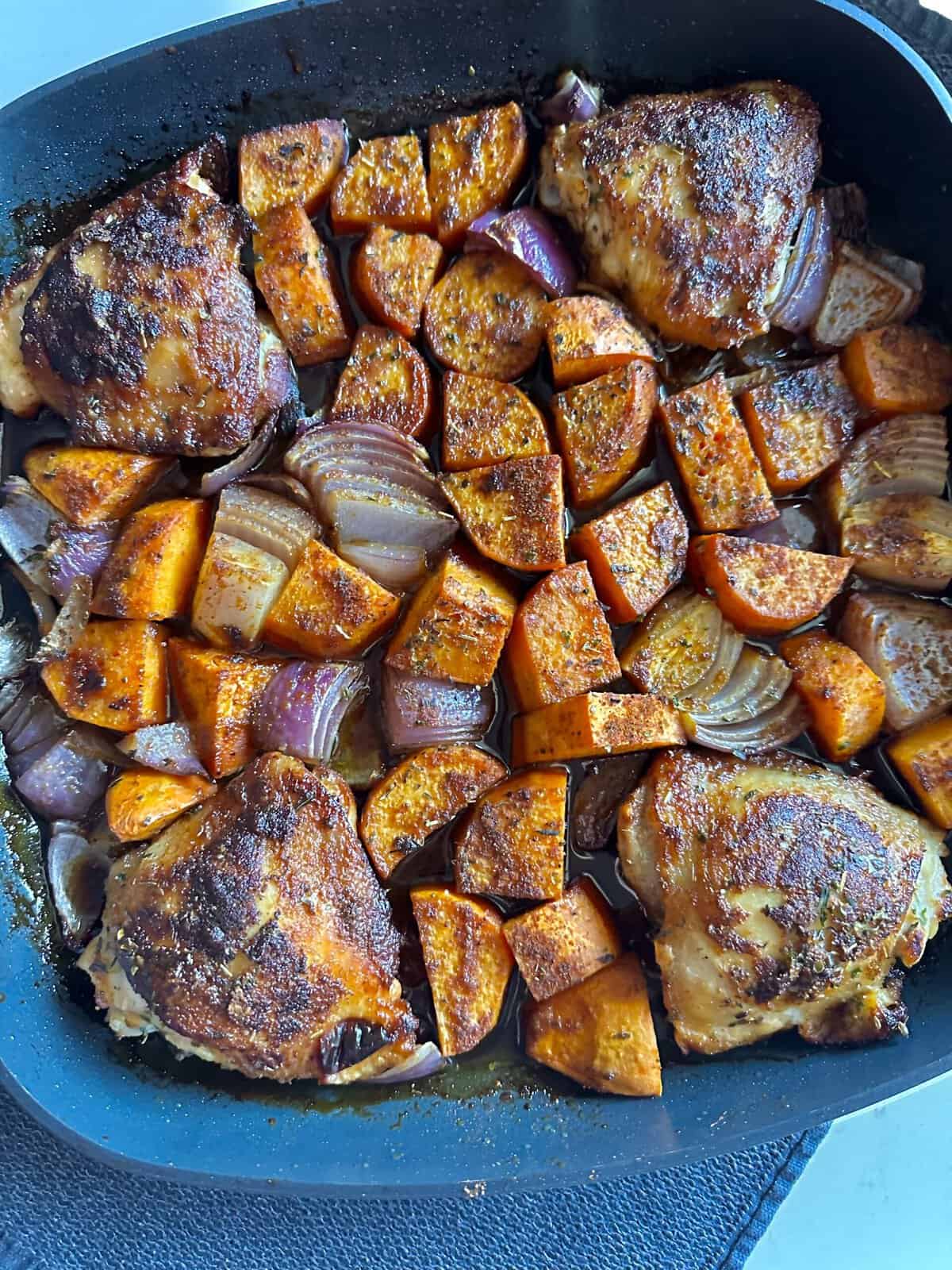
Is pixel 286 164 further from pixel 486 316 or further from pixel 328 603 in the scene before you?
pixel 328 603

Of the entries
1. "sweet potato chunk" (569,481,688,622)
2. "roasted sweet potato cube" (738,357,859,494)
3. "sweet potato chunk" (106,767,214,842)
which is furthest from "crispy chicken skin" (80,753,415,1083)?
"roasted sweet potato cube" (738,357,859,494)

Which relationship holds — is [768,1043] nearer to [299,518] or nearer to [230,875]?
[230,875]

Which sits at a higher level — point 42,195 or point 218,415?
point 42,195

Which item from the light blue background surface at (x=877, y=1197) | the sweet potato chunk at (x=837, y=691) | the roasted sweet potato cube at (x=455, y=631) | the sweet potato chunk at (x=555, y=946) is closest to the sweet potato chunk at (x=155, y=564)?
the roasted sweet potato cube at (x=455, y=631)

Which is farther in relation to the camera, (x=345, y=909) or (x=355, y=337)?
(x=355, y=337)

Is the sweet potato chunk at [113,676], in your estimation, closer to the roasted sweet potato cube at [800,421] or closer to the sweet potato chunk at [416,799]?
the sweet potato chunk at [416,799]

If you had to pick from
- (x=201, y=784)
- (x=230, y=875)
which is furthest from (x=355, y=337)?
(x=230, y=875)

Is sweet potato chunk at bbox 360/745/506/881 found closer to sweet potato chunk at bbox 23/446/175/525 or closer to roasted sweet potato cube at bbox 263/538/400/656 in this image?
roasted sweet potato cube at bbox 263/538/400/656
